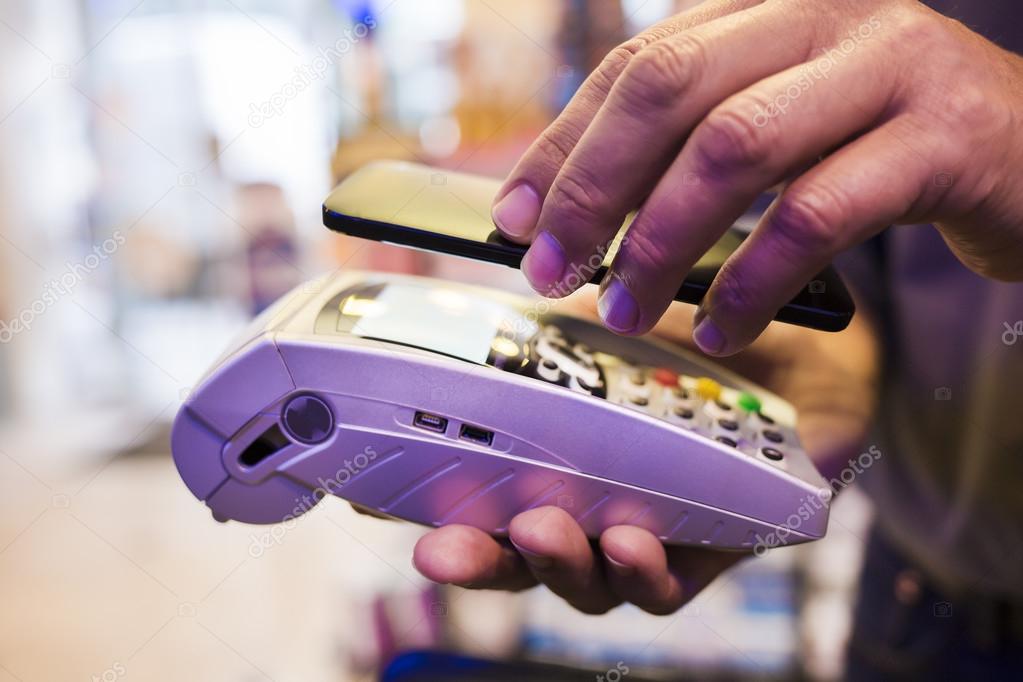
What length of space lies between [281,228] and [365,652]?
3.79ft

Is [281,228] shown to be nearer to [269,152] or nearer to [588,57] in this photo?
[269,152]

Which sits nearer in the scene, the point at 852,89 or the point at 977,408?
the point at 852,89

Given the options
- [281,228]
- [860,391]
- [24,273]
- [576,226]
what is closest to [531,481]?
[576,226]

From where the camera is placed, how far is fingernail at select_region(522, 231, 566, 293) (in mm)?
420

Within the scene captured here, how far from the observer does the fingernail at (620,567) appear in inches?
19.2

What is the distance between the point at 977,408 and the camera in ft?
2.54

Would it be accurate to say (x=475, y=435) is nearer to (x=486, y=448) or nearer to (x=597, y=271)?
(x=486, y=448)

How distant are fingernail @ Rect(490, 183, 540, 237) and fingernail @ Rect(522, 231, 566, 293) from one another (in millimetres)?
20

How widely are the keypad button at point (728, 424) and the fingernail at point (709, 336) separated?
0.33ft

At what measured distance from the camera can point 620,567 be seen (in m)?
0.49

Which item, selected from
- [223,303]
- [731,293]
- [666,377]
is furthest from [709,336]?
[223,303]

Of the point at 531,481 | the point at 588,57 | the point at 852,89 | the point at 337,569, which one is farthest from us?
the point at 588,57

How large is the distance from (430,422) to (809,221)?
0.26 meters

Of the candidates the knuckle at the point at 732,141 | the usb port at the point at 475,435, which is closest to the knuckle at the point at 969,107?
the knuckle at the point at 732,141
